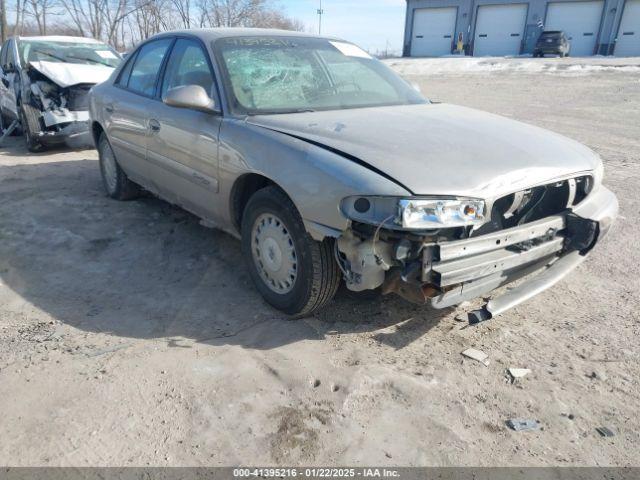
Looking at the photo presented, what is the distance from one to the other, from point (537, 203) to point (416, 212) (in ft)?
3.67

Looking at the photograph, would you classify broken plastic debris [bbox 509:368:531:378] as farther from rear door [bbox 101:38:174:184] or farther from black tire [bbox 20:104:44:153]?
black tire [bbox 20:104:44:153]

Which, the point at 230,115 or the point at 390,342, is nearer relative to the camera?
the point at 390,342

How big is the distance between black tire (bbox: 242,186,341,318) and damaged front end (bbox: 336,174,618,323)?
0.18m

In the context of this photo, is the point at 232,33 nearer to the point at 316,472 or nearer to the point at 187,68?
the point at 187,68

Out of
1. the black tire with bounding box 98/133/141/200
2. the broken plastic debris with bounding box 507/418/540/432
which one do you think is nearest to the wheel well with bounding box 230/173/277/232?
the broken plastic debris with bounding box 507/418/540/432

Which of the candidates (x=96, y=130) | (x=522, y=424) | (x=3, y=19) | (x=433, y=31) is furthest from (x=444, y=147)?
(x=433, y=31)

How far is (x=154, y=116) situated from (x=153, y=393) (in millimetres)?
2406

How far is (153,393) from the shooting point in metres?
2.46

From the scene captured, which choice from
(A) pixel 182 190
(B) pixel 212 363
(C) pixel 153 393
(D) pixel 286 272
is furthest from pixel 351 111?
(C) pixel 153 393

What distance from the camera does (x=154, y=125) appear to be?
402 cm

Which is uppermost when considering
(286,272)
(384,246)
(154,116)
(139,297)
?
(154,116)

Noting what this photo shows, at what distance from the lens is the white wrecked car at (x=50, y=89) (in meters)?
7.61

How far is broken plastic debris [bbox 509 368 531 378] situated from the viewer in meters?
2.62

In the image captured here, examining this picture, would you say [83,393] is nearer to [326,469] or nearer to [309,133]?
[326,469]
